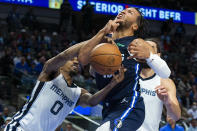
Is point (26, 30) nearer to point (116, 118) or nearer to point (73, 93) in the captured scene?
point (73, 93)

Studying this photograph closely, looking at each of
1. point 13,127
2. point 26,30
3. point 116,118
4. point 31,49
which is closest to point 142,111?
point 116,118

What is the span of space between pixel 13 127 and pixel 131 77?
1399 mm

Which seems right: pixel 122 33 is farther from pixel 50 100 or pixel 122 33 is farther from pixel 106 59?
pixel 50 100

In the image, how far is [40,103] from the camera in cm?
410

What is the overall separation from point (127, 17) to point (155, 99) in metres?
1.07

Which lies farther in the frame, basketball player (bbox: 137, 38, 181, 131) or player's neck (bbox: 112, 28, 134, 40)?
basketball player (bbox: 137, 38, 181, 131)

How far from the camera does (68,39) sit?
15750 mm

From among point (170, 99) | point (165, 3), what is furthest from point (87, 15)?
point (170, 99)

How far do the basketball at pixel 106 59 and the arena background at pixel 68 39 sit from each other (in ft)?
14.0

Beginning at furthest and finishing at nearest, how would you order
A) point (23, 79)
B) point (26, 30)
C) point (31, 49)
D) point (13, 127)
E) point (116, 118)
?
point (26, 30)
point (31, 49)
point (23, 79)
point (13, 127)
point (116, 118)

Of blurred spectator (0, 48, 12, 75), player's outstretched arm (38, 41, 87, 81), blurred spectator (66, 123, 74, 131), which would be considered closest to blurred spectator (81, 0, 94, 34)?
blurred spectator (0, 48, 12, 75)

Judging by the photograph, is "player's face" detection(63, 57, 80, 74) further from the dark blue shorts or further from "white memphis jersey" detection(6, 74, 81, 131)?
the dark blue shorts

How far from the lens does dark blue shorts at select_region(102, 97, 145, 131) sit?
127 inches

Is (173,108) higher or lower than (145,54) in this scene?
lower
